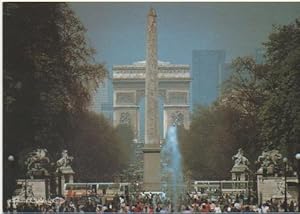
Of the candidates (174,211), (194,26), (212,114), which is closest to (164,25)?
(194,26)

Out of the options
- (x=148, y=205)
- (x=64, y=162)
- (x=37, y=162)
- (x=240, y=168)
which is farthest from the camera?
(x=240, y=168)

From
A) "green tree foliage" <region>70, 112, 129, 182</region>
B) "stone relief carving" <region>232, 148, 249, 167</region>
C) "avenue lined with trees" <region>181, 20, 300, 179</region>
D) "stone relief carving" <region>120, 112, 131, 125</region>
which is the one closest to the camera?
"avenue lined with trees" <region>181, 20, 300, 179</region>

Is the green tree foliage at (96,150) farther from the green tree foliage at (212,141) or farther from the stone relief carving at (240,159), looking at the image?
the stone relief carving at (240,159)

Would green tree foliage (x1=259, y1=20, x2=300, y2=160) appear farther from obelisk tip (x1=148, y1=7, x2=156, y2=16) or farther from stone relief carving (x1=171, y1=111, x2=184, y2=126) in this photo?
obelisk tip (x1=148, y1=7, x2=156, y2=16)

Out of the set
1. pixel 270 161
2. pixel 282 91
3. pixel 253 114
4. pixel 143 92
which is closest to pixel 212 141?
pixel 253 114

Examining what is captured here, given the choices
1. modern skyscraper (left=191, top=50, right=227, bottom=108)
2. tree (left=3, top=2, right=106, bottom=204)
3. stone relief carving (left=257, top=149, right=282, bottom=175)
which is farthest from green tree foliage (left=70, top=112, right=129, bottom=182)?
stone relief carving (left=257, top=149, right=282, bottom=175)

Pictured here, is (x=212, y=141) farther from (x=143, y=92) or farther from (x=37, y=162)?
(x=37, y=162)
